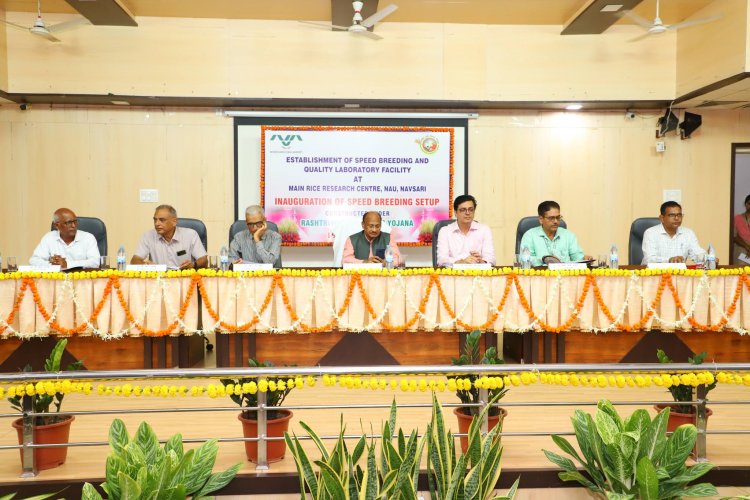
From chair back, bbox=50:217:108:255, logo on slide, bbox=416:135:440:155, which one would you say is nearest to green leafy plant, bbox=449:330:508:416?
chair back, bbox=50:217:108:255

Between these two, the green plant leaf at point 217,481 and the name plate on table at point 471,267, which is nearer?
the green plant leaf at point 217,481

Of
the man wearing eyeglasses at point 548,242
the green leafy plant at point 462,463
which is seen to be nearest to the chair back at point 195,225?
the man wearing eyeglasses at point 548,242

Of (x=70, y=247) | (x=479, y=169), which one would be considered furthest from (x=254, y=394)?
(x=479, y=169)

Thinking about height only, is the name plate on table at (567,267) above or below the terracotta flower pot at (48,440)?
above

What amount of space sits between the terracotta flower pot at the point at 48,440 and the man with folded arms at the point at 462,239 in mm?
2875

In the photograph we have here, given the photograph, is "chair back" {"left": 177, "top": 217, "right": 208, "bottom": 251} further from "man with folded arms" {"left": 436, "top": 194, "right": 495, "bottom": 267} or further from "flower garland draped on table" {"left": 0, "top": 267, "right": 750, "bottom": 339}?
"man with folded arms" {"left": 436, "top": 194, "right": 495, "bottom": 267}

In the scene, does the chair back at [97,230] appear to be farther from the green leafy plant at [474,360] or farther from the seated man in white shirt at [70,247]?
the green leafy plant at [474,360]

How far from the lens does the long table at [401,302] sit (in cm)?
363

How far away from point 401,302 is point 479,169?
294cm

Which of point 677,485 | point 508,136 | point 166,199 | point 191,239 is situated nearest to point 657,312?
point 677,485

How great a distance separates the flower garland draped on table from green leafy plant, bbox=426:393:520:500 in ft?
5.83

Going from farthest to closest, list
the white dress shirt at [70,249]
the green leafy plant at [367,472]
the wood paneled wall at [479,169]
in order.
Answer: the wood paneled wall at [479,169] < the white dress shirt at [70,249] < the green leafy plant at [367,472]

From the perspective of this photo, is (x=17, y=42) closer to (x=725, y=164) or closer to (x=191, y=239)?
(x=191, y=239)

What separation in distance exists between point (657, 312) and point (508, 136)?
296cm
